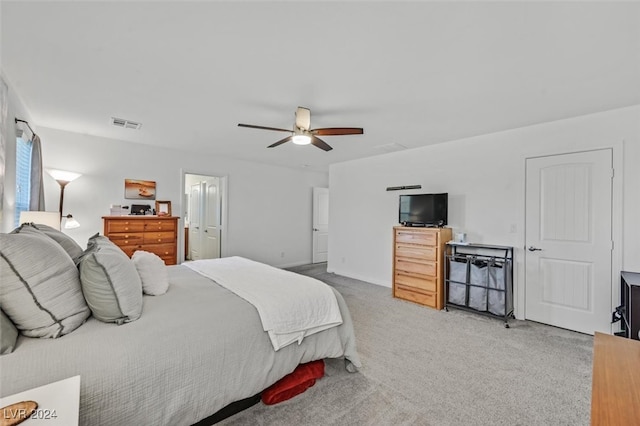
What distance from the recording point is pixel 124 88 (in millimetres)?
2482

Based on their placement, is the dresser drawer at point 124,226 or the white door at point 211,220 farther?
the white door at point 211,220

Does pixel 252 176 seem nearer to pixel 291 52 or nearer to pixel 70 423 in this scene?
pixel 291 52

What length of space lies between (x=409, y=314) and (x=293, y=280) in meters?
2.01

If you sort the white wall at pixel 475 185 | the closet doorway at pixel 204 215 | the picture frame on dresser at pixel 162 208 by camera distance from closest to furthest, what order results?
the white wall at pixel 475 185 < the picture frame on dresser at pixel 162 208 < the closet doorway at pixel 204 215

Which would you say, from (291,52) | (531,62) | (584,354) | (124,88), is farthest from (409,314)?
(124,88)

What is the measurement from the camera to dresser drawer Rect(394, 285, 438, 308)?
12.5 ft

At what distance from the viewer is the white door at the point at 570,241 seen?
293cm

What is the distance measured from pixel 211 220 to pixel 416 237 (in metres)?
4.23

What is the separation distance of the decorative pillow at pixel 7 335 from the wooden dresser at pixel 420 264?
13.0ft

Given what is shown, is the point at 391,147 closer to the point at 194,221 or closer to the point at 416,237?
the point at 416,237

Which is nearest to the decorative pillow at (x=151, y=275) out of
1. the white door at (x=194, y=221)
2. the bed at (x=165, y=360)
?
the bed at (x=165, y=360)

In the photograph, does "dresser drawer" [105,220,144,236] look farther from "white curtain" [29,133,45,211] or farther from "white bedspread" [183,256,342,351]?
"white bedspread" [183,256,342,351]

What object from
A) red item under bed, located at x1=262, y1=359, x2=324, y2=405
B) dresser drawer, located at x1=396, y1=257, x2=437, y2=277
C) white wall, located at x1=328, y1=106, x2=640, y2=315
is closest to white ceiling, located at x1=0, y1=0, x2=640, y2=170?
white wall, located at x1=328, y1=106, x2=640, y2=315

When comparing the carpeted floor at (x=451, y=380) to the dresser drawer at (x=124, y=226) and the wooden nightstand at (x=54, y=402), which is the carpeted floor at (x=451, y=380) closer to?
Answer: the wooden nightstand at (x=54, y=402)
